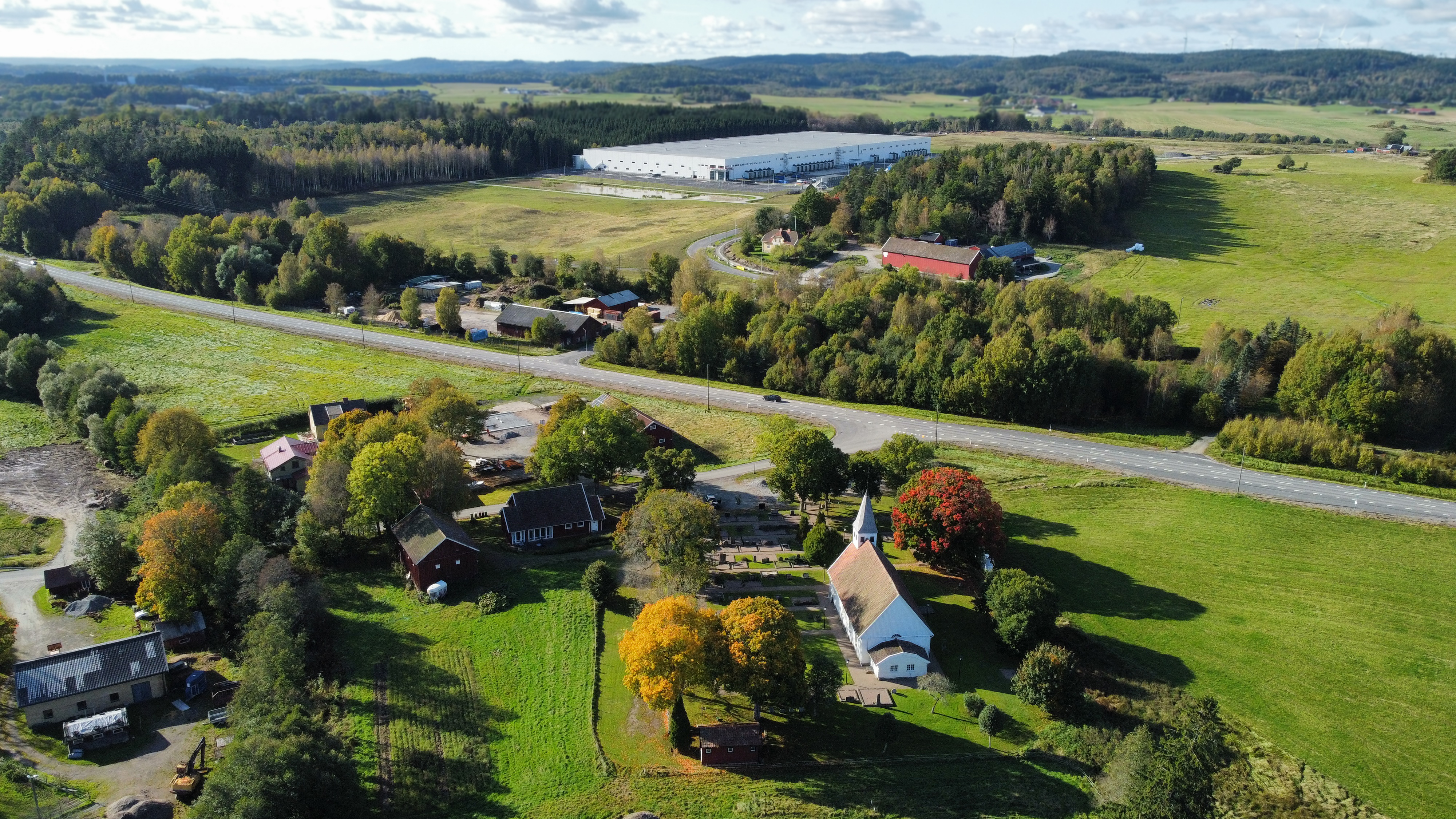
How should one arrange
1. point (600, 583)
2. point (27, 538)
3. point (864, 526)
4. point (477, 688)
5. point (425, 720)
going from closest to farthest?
1. point (425, 720)
2. point (477, 688)
3. point (600, 583)
4. point (864, 526)
5. point (27, 538)

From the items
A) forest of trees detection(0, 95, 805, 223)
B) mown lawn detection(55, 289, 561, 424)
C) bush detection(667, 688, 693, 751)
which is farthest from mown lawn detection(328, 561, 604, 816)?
forest of trees detection(0, 95, 805, 223)

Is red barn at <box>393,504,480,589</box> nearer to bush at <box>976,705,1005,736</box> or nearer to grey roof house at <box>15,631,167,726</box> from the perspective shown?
grey roof house at <box>15,631,167,726</box>

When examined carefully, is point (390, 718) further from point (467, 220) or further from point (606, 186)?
point (606, 186)

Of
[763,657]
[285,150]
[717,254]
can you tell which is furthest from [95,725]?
[285,150]

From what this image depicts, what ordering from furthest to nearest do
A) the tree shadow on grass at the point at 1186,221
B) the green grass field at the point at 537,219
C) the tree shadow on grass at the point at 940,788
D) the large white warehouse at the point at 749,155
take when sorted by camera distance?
the large white warehouse at the point at 749,155
the green grass field at the point at 537,219
the tree shadow on grass at the point at 1186,221
the tree shadow on grass at the point at 940,788

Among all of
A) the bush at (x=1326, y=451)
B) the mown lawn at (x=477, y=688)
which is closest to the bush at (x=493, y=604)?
the mown lawn at (x=477, y=688)

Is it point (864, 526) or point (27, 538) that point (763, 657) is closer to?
point (864, 526)

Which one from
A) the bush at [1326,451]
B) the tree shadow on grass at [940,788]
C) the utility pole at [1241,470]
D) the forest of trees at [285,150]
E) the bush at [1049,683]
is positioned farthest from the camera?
the forest of trees at [285,150]

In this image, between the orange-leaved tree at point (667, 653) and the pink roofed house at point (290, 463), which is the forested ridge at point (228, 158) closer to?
the pink roofed house at point (290, 463)
